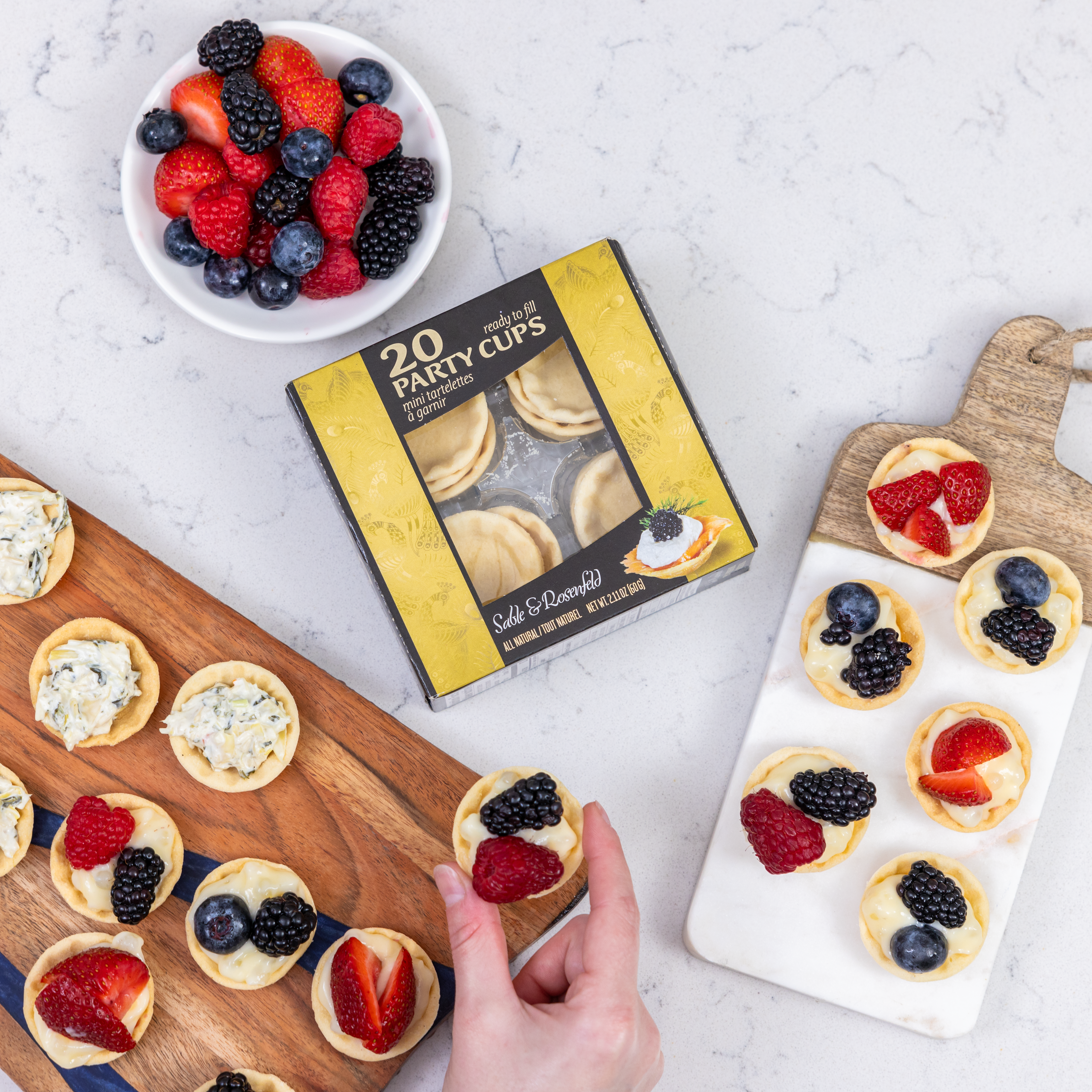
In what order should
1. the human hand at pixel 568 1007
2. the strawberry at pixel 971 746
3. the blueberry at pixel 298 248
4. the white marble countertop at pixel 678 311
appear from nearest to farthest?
the human hand at pixel 568 1007 < the blueberry at pixel 298 248 < the strawberry at pixel 971 746 < the white marble countertop at pixel 678 311

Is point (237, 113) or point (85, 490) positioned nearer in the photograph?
point (237, 113)

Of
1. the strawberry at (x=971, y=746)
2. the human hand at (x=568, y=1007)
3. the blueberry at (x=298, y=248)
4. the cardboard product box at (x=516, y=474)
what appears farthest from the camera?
the strawberry at (x=971, y=746)

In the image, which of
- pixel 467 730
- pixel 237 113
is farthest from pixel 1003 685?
pixel 237 113

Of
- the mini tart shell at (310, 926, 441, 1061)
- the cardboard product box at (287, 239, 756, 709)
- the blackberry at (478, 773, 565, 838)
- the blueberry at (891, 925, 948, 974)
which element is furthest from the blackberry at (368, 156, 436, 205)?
the blueberry at (891, 925, 948, 974)

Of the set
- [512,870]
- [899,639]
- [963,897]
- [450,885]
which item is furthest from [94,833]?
[963,897]

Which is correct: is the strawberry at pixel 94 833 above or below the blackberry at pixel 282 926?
above

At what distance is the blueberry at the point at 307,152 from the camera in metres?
2.23

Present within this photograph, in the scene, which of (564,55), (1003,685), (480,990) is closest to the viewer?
(480,990)

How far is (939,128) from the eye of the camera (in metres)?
2.74

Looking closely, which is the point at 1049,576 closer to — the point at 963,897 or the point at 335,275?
the point at 963,897

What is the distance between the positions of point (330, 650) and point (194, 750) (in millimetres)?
411

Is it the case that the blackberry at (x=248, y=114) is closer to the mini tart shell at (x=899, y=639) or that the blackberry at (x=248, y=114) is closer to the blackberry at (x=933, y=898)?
the mini tart shell at (x=899, y=639)

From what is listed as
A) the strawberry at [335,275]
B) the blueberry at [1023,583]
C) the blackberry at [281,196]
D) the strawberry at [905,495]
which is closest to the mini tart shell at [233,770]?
the strawberry at [335,275]

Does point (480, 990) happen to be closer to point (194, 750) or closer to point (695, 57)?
point (194, 750)
